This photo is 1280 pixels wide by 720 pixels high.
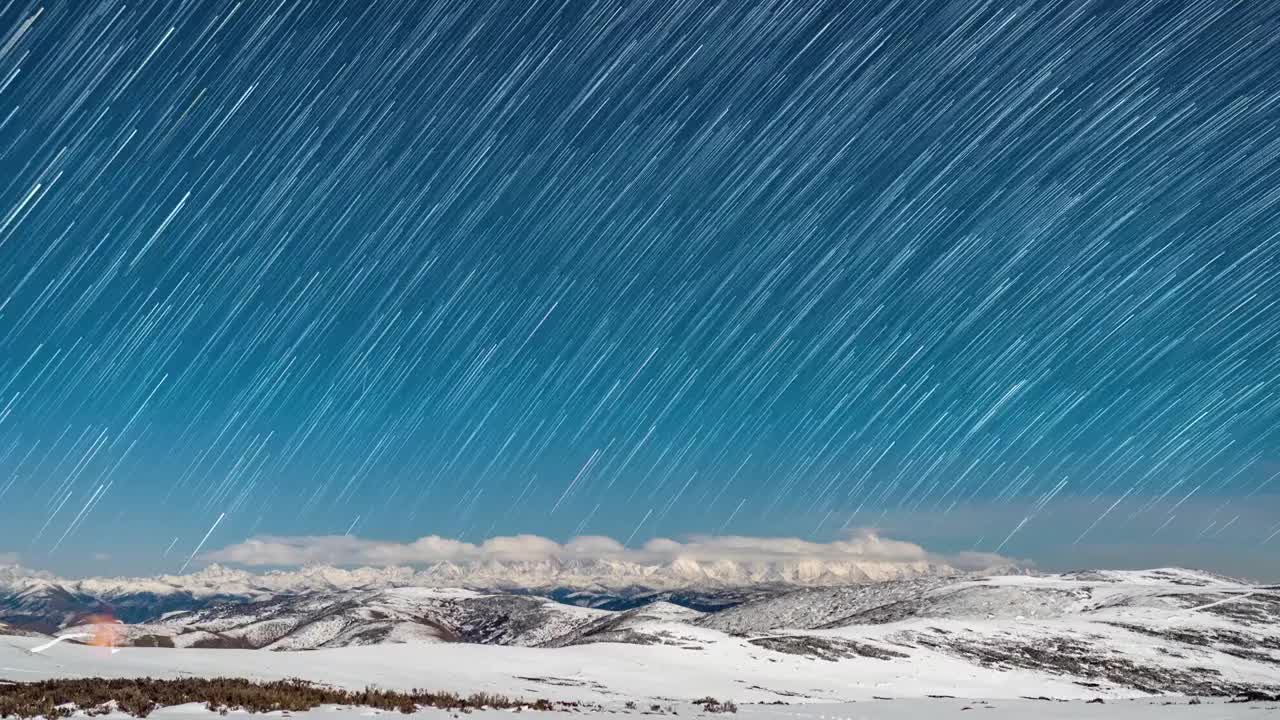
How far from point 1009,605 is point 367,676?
107m

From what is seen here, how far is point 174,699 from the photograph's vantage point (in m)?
18.2

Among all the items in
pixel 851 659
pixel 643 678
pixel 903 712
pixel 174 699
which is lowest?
pixel 174 699

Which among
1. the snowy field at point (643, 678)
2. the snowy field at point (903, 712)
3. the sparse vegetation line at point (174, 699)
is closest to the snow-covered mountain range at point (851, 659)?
the snowy field at point (643, 678)

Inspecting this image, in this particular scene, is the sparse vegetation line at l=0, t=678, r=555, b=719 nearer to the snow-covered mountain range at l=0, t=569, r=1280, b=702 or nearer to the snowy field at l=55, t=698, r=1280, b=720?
the snowy field at l=55, t=698, r=1280, b=720

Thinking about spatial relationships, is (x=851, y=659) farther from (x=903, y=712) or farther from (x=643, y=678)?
(x=903, y=712)

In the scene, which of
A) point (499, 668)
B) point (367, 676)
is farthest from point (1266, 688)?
point (367, 676)

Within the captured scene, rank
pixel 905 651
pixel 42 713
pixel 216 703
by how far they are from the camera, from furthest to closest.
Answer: pixel 905 651 → pixel 216 703 → pixel 42 713

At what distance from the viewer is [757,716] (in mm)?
22266

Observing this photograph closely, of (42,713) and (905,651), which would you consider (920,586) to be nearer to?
(905,651)

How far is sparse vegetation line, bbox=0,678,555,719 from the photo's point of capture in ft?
54.6

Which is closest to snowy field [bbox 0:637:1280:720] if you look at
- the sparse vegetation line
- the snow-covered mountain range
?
the snow-covered mountain range

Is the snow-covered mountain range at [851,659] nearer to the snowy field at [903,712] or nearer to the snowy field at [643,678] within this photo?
the snowy field at [643,678]

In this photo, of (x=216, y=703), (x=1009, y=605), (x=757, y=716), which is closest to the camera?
(x=216, y=703)

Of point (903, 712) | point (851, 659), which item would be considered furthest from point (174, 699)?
point (851, 659)
